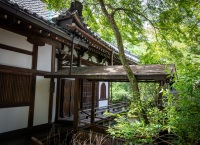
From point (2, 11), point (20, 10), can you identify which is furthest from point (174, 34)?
point (2, 11)

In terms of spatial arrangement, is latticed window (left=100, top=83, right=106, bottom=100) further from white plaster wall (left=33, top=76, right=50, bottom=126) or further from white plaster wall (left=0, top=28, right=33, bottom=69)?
white plaster wall (left=0, top=28, right=33, bottom=69)

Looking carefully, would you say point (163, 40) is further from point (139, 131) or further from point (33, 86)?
point (33, 86)

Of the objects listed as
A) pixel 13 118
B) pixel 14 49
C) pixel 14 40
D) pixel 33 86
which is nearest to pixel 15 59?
pixel 14 49

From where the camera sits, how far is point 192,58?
3.52 meters

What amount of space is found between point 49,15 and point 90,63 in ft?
13.1

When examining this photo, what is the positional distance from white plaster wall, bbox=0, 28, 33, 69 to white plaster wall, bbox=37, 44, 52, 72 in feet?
1.46

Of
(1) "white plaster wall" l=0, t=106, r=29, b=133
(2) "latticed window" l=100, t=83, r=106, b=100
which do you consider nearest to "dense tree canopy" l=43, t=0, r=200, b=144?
(2) "latticed window" l=100, t=83, r=106, b=100

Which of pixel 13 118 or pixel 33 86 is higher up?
pixel 33 86

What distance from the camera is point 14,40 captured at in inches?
238

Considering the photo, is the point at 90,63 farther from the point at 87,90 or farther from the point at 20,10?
the point at 20,10

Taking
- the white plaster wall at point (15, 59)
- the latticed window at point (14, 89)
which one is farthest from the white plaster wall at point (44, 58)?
the latticed window at point (14, 89)

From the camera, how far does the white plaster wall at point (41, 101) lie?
6.95 m

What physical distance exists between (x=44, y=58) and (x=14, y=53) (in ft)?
4.56

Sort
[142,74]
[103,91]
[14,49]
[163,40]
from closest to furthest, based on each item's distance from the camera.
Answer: [142,74] → [14,49] → [163,40] → [103,91]
